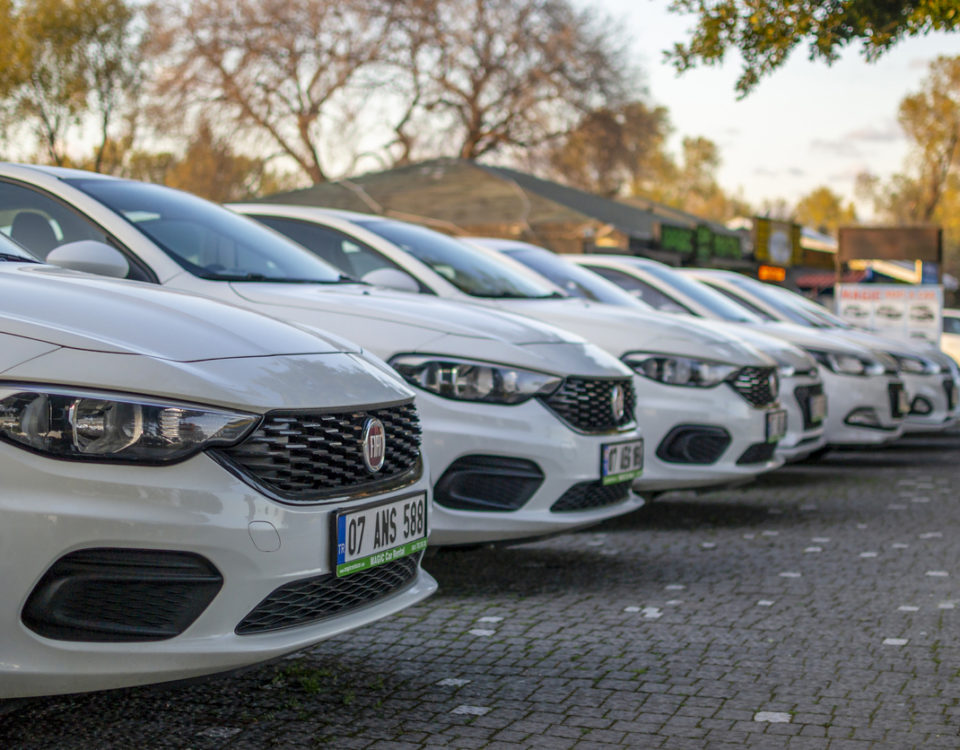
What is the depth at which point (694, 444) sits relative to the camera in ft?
21.3

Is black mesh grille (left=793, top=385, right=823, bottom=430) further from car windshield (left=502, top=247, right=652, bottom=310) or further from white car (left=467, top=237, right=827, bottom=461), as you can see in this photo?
car windshield (left=502, top=247, right=652, bottom=310)

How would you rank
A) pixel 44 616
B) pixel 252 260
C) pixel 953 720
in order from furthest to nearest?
pixel 252 260, pixel 953 720, pixel 44 616

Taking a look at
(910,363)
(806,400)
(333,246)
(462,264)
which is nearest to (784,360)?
(806,400)

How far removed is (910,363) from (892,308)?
6533 mm

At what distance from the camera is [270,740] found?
328 centimetres

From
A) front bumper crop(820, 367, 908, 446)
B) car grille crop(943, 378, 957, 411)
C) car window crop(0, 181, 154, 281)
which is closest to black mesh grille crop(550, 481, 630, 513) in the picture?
car window crop(0, 181, 154, 281)

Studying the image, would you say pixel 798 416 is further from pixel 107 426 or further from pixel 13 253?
pixel 107 426

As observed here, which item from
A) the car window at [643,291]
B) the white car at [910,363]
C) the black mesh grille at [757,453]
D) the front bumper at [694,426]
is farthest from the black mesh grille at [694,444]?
the white car at [910,363]

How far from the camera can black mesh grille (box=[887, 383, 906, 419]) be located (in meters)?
9.77

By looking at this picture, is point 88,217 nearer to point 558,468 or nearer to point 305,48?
point 558,468

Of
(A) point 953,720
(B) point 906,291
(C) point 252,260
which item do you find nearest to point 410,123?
(B) point 906,291

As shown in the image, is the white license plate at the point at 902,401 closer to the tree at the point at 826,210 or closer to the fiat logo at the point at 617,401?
the fiat logo at the point at 617,401

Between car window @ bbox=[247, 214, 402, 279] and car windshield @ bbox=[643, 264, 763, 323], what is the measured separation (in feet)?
12.1

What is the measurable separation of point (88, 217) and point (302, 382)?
7.47ft
